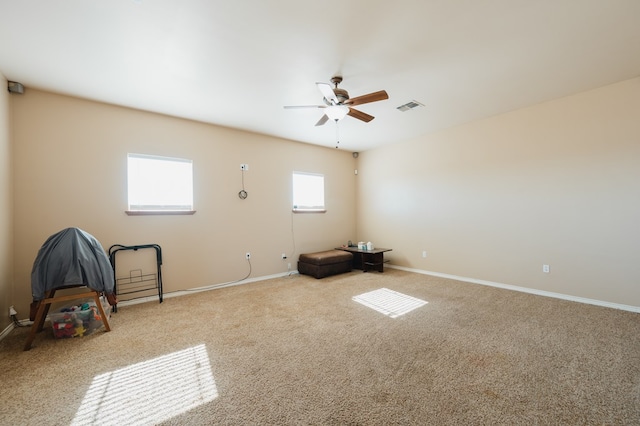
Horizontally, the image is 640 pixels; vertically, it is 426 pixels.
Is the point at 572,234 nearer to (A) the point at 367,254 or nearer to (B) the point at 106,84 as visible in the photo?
(A) the point at 367,254

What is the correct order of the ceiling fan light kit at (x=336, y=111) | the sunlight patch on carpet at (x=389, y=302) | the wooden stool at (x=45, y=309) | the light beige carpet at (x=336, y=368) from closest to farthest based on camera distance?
the light beige carpet at (x=336, y=368) < the wooden stool at (x=45, y=309) < the ceiling fan light kit at (x=336, y=111) < the sunlight patch on carpet at (x=389, y=302)

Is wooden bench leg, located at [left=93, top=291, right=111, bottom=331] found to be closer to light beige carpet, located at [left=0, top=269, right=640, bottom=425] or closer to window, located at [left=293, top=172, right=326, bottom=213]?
light beige carpet, located at [left=0, top=269, right=640, bottom=425]

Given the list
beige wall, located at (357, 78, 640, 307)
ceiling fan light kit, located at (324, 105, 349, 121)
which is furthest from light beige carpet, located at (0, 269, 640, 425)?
ceiling fan light kit, located at (324, 105, 349, 121)

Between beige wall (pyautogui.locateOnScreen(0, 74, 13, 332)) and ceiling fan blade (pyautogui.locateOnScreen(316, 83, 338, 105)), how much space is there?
11.1 feet

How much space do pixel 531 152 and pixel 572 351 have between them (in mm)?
2828

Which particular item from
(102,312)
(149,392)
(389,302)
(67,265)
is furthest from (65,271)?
(389,302)

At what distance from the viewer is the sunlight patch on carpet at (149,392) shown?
151 centimetres

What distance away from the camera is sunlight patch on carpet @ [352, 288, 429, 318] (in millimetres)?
3105

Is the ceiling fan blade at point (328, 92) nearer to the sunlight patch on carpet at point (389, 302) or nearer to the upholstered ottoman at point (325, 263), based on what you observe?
the sunlight patch on carpet at point (389, 302)

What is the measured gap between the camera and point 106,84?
9.59 ft

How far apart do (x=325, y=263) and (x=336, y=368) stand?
9.29ft

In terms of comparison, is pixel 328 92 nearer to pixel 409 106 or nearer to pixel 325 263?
pixel 409 106

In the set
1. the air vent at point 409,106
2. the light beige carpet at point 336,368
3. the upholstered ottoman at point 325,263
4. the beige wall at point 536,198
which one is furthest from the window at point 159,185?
the beige wall at point 536,198

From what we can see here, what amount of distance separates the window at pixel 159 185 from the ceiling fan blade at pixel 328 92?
8.39ft
